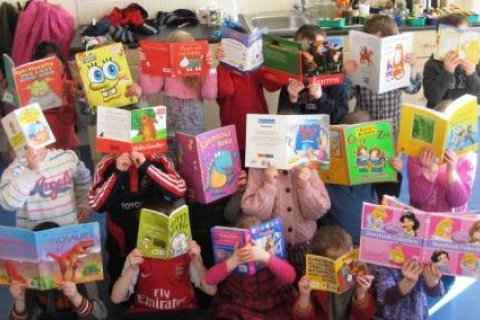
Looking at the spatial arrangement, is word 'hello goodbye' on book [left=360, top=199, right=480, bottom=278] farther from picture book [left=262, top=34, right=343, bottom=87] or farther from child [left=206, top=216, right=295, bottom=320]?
picture book [left=262, top=34, right=343, bottom=87]

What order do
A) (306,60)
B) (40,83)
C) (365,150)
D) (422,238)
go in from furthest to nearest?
(40,83) → (306,60) → (365,150) → (422,238)

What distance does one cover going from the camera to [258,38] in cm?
314

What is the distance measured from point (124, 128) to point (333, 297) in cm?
116

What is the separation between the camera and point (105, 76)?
303cm

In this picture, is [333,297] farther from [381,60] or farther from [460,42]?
[460,42]

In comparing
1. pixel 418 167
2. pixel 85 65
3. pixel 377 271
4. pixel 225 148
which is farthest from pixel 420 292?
pixel 85 65

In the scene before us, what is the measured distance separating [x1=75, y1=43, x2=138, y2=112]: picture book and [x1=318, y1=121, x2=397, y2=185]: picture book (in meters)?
1.05

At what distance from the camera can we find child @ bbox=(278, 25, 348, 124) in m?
3.07

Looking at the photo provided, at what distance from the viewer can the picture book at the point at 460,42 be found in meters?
3.09

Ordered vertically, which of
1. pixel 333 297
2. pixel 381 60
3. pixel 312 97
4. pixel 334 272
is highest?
pixel 381 60

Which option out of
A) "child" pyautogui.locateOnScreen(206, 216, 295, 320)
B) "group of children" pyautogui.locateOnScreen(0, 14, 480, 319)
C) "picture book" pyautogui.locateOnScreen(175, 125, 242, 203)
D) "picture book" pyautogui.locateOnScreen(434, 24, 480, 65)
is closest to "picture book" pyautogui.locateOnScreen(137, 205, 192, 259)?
"group of children" pyautogui.locateOnScreen(0, 14, 480, 319)

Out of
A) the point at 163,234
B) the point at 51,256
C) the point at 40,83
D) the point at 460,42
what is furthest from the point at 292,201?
the point at 40,83

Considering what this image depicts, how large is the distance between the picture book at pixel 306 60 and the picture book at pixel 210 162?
0.47 metres

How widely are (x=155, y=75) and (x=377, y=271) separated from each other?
154cm
